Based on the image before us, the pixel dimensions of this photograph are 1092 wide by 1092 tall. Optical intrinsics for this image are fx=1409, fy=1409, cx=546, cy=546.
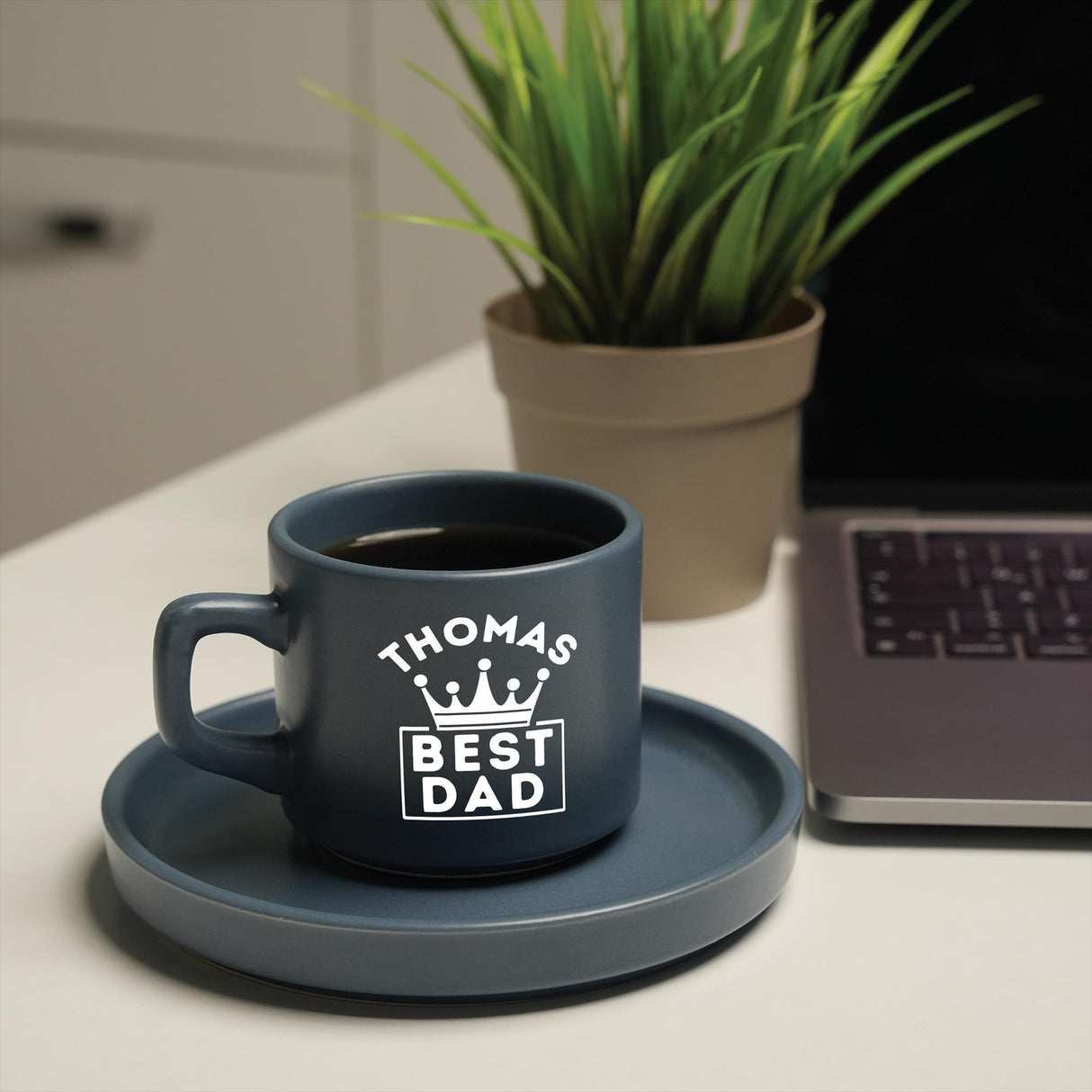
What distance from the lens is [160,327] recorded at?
3.14ft

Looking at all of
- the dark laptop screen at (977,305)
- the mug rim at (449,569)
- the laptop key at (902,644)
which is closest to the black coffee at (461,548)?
the mug rim at (449,569)

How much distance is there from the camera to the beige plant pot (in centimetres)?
49

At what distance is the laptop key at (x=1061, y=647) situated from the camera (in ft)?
1.45

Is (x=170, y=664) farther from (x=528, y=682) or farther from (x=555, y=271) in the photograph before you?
(x=555, y=271)

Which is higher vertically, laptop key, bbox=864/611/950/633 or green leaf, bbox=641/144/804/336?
green leaf, bbox=641/144/804/336

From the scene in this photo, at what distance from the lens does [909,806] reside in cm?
36

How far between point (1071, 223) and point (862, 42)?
125mm

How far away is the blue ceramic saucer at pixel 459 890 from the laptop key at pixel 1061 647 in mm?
122

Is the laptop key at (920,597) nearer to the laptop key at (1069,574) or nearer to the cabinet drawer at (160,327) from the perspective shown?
the laptop key at (1069,574)

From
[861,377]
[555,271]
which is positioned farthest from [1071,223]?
[555,271]

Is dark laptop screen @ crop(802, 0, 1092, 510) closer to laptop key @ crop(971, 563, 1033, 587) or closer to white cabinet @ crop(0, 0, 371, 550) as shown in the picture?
laptop key @ crop(971, 563, 1033, 587)

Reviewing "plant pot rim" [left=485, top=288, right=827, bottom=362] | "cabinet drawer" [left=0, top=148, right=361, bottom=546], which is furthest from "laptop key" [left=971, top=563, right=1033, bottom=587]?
"cabinet drawer" [left=0, top=148, right=361, bottom=546]

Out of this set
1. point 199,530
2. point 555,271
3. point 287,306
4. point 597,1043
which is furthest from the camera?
point 287,306

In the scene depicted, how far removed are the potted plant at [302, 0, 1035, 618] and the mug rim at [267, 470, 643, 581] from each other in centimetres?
14
